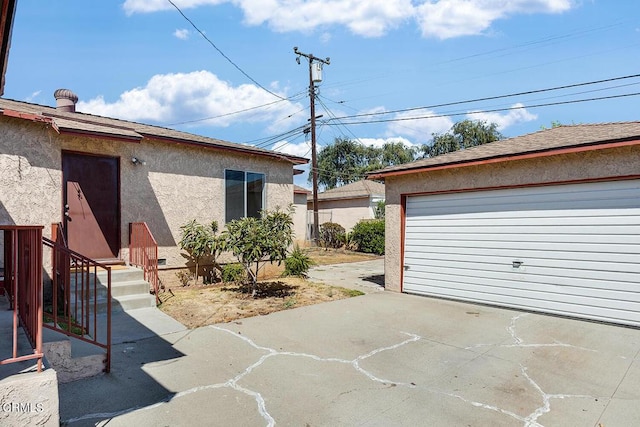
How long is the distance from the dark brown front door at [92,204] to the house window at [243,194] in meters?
2.59

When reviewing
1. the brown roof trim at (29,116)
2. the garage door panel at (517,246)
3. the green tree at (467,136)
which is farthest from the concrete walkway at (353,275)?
the green tree at (467,136)

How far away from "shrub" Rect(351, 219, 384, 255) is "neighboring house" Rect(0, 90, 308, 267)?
8.55 m

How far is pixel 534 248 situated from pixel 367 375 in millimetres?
4573

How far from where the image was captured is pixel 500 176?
7.35 meters

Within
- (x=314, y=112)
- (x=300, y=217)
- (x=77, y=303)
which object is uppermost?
(x=314, y=112)

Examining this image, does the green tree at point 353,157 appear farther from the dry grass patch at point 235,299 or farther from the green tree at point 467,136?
the dry grass patch at point 235,299

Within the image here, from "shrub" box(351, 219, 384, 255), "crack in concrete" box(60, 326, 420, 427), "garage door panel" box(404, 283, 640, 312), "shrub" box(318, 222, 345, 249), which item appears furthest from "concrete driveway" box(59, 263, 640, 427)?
"shrub" box(318, 222, 345, 249)

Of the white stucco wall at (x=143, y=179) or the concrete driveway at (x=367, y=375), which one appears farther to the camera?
the white stucco wall at (x=143, y=179)

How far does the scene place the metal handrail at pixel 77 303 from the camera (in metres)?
3.82

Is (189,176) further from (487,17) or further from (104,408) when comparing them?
(487,17)

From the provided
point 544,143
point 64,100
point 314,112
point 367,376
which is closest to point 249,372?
point 367,376

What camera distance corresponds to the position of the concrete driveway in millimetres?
3281

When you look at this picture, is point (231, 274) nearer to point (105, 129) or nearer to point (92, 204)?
point (92, 204)
